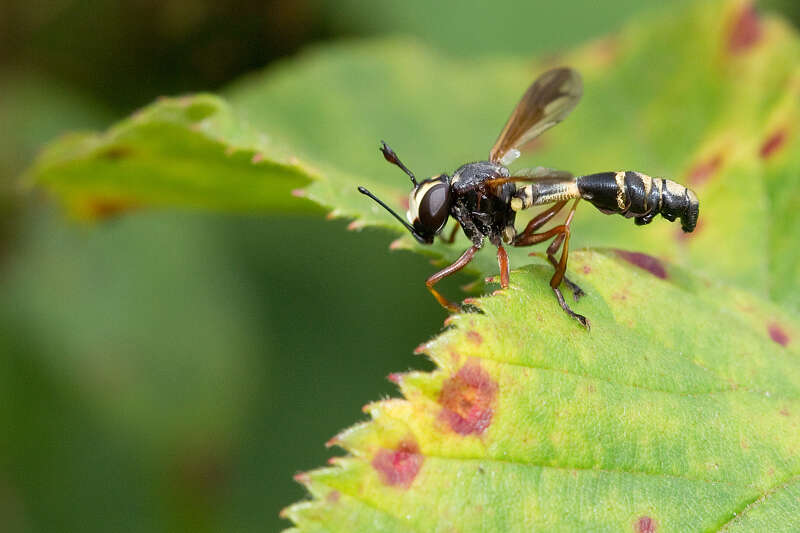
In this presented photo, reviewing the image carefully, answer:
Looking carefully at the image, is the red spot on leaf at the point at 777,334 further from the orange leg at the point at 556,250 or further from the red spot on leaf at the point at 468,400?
the red spot on leaf at the point at 468,400

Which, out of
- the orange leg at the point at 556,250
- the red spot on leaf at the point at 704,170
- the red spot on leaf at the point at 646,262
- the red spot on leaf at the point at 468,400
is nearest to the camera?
the red spot on leaf at the point at 468,400

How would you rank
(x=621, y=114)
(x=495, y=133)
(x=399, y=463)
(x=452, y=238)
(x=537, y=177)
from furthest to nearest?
1. (x=495, y=133)
2. (x=621, y=114)
3. (x=452, y=238)
4. (x=537, y=177)
5. (x=399, y=463)

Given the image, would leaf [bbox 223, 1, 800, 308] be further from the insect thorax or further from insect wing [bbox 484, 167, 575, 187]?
insect wing [bbox 484, 167, 575, 187]

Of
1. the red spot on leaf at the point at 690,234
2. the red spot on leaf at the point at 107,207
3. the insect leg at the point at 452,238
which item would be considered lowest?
the red spot on leaf at the point at 690,234

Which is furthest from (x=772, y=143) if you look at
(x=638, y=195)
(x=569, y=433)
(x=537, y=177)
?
(x=569, y=433)

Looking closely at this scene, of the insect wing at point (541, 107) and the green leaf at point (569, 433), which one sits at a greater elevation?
the insect wing at point (541, 107)

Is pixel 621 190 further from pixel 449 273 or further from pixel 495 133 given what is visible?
pixel 495 133

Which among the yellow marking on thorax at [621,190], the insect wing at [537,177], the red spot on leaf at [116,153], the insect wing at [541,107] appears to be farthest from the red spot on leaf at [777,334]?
the red spot on leaf at [116,153]

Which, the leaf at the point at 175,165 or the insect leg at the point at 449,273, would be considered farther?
the leaf at the point at 175,165
